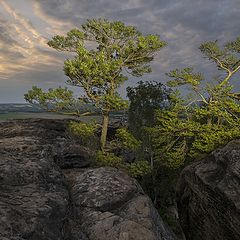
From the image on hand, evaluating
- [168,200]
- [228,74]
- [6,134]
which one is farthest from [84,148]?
[168,200]

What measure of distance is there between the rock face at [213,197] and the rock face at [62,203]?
425 centimetres

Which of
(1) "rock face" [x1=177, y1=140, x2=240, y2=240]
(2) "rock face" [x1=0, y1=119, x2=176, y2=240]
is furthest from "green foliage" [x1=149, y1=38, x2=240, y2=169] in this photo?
(2) "rock face" [x1=0, y1=119, x2=176, y2=240]

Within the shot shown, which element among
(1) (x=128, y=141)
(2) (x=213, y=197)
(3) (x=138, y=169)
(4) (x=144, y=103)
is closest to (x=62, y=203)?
(2) (x=213, y=197)

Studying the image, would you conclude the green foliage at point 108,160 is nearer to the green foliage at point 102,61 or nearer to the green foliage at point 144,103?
the green foliage at point 102,61

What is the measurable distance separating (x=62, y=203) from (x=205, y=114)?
1762 cm

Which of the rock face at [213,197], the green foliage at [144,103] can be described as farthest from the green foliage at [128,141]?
the green foliage at [144,103]

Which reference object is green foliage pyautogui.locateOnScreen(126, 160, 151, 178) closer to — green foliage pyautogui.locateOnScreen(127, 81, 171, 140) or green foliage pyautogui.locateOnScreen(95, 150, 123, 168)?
green foliage pyautogui.locateOnScreen(95, 150, 123, 168)

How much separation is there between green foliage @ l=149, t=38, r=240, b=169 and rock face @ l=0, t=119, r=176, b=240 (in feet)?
33.6

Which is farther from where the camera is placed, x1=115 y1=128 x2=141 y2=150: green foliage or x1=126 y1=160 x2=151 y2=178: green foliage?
x1=115 y1=128 x2=141 y2=150: green foliage

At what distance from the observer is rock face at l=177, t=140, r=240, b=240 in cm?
1808

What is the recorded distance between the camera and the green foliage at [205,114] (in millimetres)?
25891

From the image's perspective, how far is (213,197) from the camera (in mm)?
19547

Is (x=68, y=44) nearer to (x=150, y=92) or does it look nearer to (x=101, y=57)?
(x=101, y=57)

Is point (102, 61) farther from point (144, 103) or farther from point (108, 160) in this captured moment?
point (144, 103)
